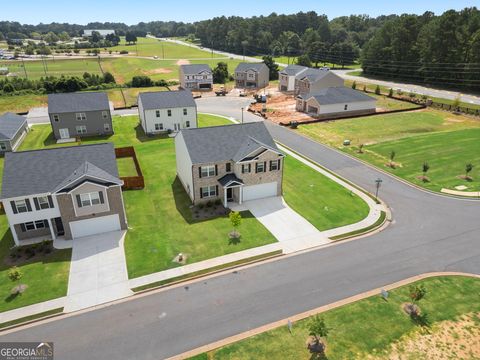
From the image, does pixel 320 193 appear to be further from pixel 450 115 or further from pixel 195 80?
pixel 195 80

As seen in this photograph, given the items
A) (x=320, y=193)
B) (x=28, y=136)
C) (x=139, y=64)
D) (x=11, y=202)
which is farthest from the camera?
(x=139, y=64)

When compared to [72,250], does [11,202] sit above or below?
above

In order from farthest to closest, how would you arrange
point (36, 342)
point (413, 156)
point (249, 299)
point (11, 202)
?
point (413, 156) < point (11, 202) < point (249, 299) < point (36, 342)

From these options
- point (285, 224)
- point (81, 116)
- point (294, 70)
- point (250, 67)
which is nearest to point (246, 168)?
point (285, 224)

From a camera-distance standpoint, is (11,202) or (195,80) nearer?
(11,202)

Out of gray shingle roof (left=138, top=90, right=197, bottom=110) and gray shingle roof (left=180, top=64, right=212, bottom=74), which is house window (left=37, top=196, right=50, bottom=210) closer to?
gray shingle roof (left=138, top=90, right=197, bottom=110)

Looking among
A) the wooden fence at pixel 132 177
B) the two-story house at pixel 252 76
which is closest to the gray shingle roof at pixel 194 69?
the two-story house at pixel 252 76

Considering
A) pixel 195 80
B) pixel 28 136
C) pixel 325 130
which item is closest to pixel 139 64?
pixel 195 80

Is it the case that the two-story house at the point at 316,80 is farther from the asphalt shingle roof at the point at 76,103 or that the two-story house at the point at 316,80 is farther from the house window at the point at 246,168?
the house window at the point at 246,168

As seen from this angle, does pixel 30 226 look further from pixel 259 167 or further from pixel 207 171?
pixel 259 167
